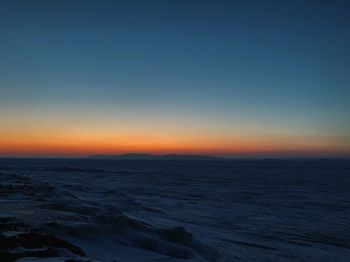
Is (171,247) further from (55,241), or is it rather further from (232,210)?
(232,210)

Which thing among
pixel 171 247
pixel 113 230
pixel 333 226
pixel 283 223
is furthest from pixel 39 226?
pixel 333 226

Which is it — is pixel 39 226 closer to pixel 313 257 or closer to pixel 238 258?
pixel 238 258

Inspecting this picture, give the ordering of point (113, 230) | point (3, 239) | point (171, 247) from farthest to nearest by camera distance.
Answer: point (113, 230) < point (171, 247) < point (3, 239)

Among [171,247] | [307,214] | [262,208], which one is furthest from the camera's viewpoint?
[262,208]

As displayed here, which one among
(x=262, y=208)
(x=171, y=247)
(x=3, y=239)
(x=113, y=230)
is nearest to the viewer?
(x=3, y=239)

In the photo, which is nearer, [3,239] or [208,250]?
[3,239]

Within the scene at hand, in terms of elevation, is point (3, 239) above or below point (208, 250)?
above

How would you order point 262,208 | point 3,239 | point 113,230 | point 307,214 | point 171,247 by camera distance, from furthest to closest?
point 262,208
point 307,214
point 113,230
point 171,247
point 3,239

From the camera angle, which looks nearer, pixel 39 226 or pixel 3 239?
pixel 3 239

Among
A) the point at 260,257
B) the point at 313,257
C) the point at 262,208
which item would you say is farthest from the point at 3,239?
the point at 262,208

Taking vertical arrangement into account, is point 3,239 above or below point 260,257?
above
